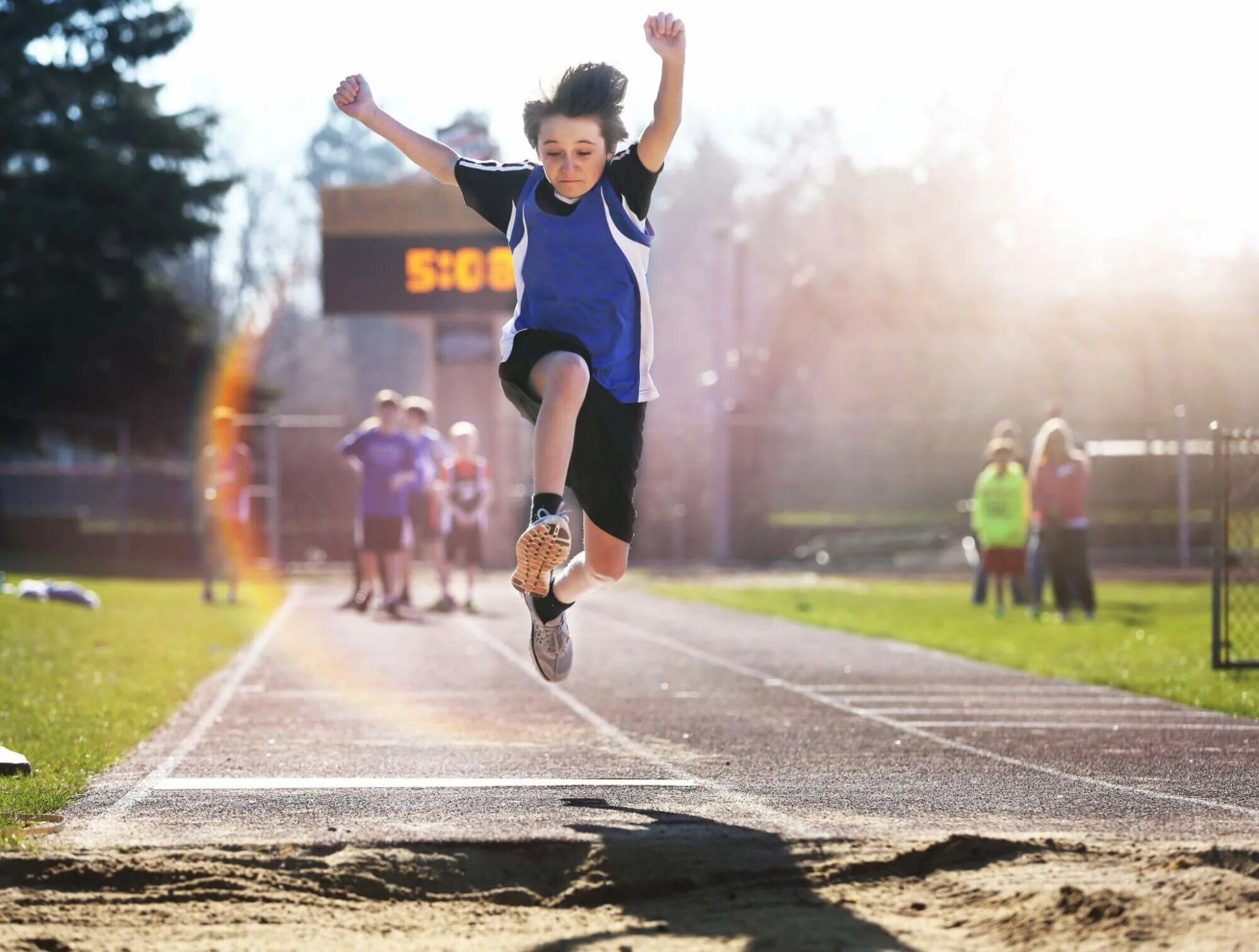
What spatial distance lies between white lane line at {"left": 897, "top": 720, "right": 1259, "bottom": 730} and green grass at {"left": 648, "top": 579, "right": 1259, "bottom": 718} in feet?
1.94

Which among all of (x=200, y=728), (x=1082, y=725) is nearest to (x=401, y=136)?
(x=200, y=728)

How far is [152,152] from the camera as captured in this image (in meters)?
33.4

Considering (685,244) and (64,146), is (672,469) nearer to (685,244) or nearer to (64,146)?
(64,146)

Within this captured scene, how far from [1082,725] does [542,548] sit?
3.75 metres

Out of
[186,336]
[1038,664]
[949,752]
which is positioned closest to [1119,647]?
[1038,664]

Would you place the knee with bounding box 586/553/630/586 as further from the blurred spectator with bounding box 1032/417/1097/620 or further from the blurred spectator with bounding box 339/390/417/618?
the blurred spectator with bounding box 1032/417/1097/620

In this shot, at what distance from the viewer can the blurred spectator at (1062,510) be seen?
15.3 m

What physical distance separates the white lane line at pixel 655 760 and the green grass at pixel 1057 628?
334cm

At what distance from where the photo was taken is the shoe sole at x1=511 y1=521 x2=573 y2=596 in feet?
17.8

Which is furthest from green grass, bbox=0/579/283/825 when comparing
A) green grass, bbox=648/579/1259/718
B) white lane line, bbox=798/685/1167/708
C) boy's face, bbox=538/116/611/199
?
green grass, bbox=648/579/1259/718

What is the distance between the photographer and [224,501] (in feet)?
57.2

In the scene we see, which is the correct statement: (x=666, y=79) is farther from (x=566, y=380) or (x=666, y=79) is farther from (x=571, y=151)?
(x=566, y=380)

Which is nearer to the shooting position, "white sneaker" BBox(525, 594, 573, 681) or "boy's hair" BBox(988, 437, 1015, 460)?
"white sneaker" BBox(525, 594, 573, 681)

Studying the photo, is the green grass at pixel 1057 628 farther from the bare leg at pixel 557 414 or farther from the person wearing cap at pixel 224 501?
the person wearing cap at pixel 224 501
